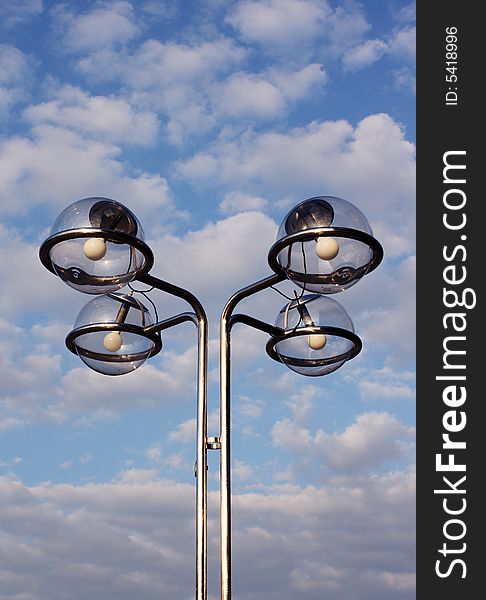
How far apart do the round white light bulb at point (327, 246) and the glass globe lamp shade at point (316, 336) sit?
0.59 metres

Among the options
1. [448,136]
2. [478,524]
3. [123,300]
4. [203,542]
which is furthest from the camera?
[448,136]

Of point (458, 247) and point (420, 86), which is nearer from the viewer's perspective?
point (458, 247)

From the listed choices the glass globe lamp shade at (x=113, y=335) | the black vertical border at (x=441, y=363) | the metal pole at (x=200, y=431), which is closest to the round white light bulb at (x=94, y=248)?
the metal pole at (x=200, y=431)

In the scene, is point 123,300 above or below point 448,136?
below

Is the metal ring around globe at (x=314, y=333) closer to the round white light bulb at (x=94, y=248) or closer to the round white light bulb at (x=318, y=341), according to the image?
the round white light bulb at (x=318, y=341)

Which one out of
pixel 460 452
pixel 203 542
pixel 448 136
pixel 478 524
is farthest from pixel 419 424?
pixel 203 542

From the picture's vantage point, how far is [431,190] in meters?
7.00

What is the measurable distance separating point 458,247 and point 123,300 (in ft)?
8.94

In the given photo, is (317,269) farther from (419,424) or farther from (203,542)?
(419,424)

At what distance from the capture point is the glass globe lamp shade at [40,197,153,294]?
15.5ft

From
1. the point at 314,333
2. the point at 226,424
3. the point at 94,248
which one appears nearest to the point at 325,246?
the point at 314,333

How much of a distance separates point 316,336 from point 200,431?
2.80ft

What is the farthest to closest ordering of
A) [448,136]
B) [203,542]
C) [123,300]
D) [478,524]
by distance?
1. [448,136]
2. [478,524]
3. [123,300]
4. [203,542]

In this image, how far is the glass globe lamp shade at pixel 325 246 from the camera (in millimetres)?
4766
